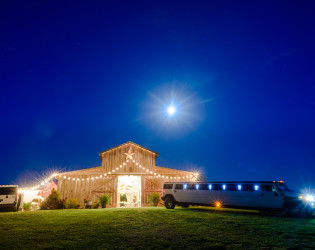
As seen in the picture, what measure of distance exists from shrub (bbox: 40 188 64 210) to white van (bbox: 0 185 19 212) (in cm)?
310

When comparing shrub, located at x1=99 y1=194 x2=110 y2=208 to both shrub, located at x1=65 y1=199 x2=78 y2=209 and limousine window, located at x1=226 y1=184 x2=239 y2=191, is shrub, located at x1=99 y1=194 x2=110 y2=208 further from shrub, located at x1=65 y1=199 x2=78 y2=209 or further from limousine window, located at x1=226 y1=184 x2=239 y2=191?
limousine window, located at x1=226 y1=184 x2=239 y2=191

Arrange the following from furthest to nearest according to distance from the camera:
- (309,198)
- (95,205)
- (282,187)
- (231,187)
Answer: (95,205)
(231,187)
(282,187)
(309,198)

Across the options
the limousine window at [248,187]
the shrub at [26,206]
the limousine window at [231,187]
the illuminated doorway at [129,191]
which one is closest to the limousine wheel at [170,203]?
the limousine window at [231,187]

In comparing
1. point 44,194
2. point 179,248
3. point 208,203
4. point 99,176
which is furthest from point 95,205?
point 179,248

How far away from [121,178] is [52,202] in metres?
7.52

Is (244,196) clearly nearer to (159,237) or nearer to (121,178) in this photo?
(159,237)

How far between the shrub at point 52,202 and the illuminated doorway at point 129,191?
5.51 meters

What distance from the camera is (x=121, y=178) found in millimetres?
23922

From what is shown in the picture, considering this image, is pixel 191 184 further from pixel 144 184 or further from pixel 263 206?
pixel 144 184

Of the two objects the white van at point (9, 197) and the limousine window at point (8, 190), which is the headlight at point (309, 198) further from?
the limousine window at point (8, 190)

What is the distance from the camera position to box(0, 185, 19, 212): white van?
15.4 m

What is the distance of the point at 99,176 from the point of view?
2112 cm

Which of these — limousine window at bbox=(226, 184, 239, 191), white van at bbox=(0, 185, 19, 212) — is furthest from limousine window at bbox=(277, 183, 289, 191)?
white van at bbox=(0, 185, 19, 212)

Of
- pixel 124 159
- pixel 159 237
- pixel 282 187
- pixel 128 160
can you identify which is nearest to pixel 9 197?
pixel 124 159
